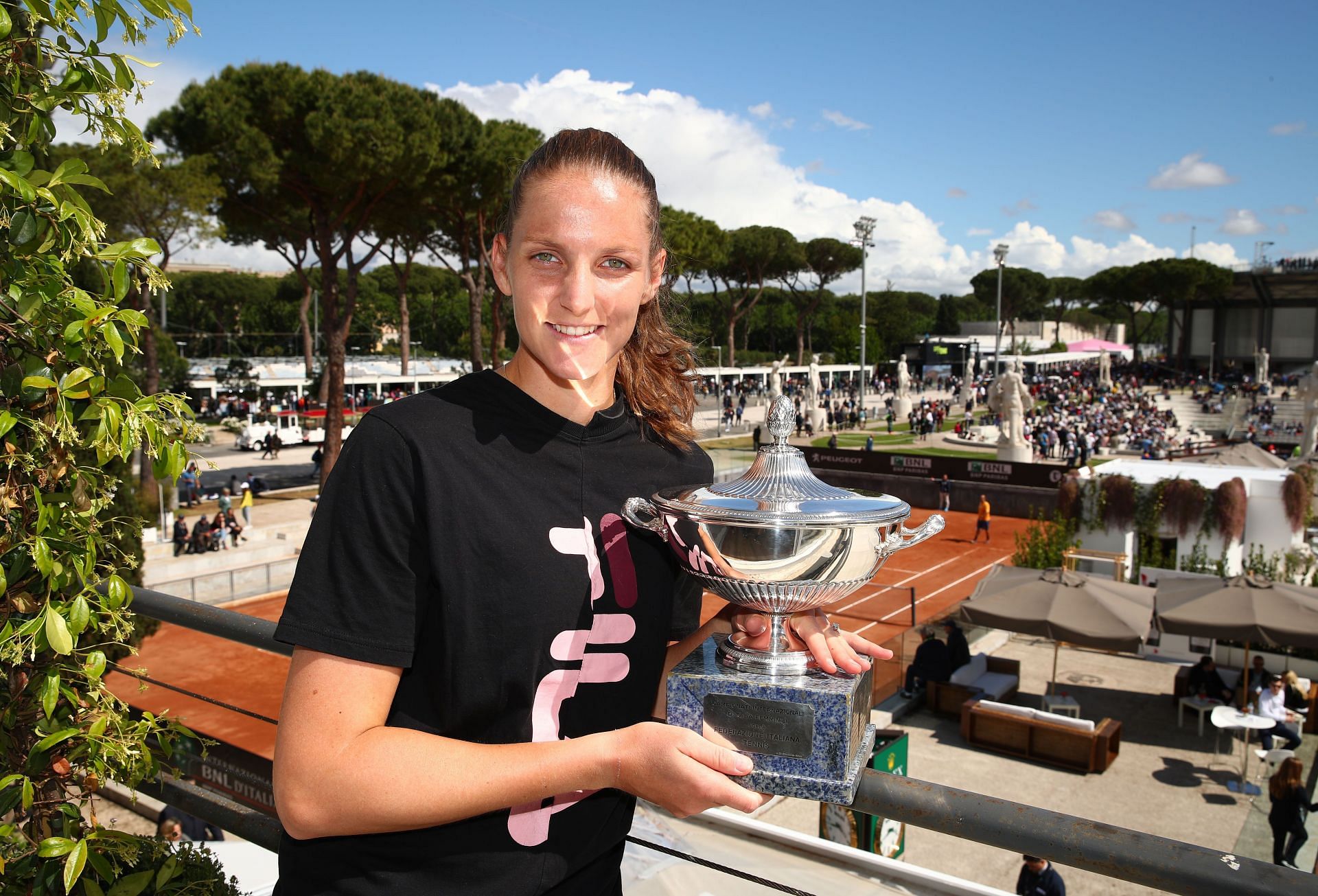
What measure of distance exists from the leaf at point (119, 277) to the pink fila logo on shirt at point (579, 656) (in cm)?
88

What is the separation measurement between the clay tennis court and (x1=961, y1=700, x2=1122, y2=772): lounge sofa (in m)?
1.12

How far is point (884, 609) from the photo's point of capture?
1398 cm

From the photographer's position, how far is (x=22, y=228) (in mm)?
1497

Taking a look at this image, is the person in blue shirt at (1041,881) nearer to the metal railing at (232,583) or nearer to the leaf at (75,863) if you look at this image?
the leaf at (75,863)

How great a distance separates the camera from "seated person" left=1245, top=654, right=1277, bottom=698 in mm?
10375

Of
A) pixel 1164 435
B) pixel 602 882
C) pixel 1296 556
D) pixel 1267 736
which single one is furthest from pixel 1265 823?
A: pixel 1164 435

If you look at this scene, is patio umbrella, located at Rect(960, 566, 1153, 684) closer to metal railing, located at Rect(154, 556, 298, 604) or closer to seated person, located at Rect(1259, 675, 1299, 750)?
seated person, located at Rect(1259, 675, 1299, 750)

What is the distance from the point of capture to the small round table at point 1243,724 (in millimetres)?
9047

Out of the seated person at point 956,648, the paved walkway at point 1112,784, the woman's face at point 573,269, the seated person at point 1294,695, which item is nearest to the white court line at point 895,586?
the seated person at point 956,648

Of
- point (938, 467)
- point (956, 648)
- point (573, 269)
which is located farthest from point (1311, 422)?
point (573, 269)

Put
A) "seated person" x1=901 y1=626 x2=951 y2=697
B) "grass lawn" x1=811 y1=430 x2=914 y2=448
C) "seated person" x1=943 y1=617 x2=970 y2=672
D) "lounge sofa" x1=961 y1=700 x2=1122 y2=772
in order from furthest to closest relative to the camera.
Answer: "grass lawn" x1=811 y1=430 x2=914 y2=448 < "seated person" x1=943 y1=617 x2=970 y2=672 < "seated person" x1=901 y1=626 x2=951 y2=697 < "lounge sofa" x1=961 y1=700 x2=1122 y2=772

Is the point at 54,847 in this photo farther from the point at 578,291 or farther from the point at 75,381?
the point at 578,291

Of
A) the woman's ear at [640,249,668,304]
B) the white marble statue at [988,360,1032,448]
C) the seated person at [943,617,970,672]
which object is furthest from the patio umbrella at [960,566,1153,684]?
the white marble statue at [988,360,1032,448]

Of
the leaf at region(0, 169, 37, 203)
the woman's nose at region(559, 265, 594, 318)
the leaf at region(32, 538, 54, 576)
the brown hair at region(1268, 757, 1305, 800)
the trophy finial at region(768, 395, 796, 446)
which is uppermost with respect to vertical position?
the leaf at region(0, 169, 37, 203)
